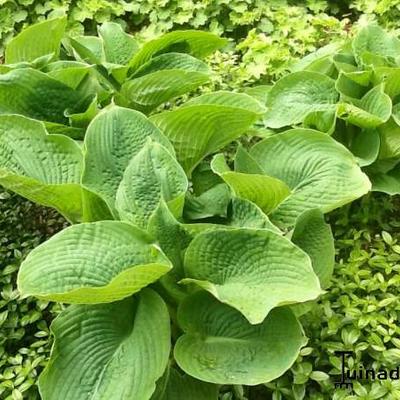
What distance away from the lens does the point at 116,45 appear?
2.38 m

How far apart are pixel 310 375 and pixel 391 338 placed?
24 centimetres

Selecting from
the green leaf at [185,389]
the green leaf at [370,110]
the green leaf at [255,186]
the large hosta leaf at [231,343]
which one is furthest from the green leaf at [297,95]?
the green leaf at [185,389]

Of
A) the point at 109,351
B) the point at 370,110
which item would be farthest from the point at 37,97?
the point at 370,110

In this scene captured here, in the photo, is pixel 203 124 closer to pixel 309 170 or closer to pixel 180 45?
pixel 309 170

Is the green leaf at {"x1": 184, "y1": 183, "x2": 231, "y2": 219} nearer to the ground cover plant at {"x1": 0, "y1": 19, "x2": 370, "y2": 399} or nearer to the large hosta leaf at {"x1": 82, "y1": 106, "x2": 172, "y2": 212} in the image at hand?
the ground cover plant at {"x1": 0, "y1": 19, "x2": 370, "y2": 399}

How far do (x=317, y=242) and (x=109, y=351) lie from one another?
57cm

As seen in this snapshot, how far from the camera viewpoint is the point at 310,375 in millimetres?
1639

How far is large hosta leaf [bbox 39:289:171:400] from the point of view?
1406mm

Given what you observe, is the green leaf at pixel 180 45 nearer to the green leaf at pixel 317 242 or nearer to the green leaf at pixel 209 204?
the green leaf at pixel 209 204

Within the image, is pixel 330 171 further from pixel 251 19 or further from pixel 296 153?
pixel 251 19

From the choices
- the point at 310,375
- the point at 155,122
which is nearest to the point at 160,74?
the point at 155,122

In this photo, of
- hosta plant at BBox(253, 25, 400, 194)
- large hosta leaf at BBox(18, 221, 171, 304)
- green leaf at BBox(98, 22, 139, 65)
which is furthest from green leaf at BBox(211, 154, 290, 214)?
green leaf at BBox(98, 22, 139, 65)

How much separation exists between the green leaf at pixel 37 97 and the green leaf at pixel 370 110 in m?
0.80

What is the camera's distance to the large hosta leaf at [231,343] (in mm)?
1431
